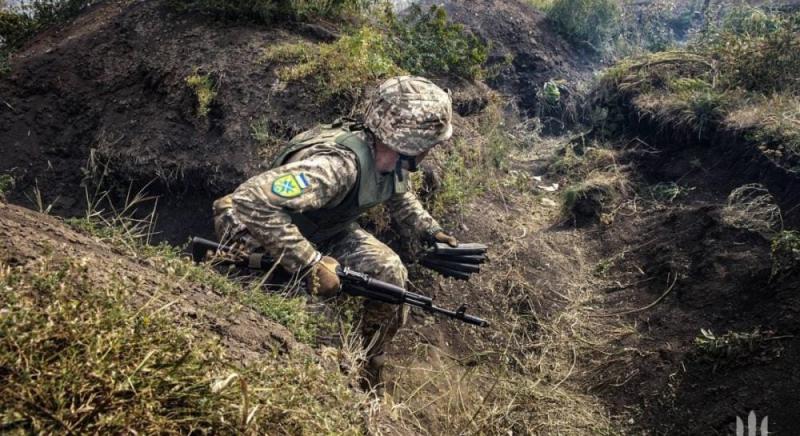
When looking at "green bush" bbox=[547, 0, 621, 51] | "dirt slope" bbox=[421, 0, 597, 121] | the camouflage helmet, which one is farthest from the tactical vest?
"green bush" bbox=[547, 0, 621, 51]

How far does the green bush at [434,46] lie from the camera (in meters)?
6.38

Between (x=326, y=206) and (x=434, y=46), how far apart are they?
3.67 meters

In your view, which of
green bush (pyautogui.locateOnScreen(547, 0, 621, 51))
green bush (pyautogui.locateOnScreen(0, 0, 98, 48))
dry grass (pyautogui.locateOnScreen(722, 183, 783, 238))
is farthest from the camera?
green bush (pyautogui.locateOnScreen(547, 0, 621, 51))

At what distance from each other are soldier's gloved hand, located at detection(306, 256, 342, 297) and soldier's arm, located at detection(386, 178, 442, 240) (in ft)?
3.47

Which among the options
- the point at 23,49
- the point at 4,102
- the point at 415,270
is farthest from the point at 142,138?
the point at 415,270

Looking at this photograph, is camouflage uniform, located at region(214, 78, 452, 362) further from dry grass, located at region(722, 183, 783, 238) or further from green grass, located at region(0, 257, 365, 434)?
dry grass, located at region(722, 183, 783, 238)

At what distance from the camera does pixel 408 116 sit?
136 inches

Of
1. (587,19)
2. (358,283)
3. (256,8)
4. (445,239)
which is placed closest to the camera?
(358,283)

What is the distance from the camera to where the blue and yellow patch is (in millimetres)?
3037

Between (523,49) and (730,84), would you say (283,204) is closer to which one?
(730,84)

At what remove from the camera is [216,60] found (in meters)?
5.34

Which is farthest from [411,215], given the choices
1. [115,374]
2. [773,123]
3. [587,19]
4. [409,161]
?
[587,19]

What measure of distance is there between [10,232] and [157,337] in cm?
90

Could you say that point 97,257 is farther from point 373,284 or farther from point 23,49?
point 23,49
